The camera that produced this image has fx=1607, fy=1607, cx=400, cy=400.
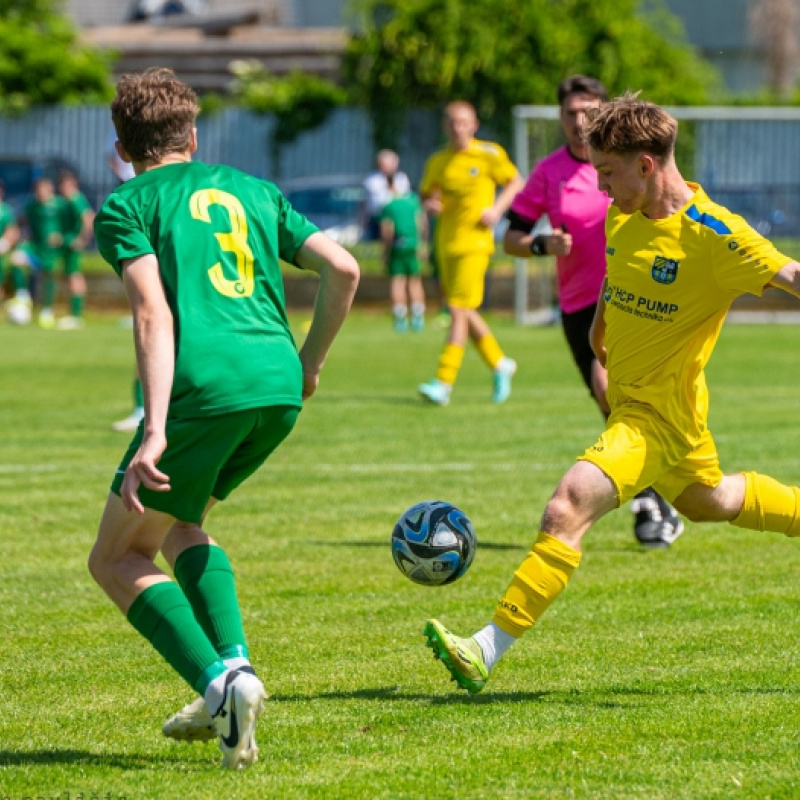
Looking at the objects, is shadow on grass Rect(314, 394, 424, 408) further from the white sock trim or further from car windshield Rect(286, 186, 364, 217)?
car windshield Rect(286, 186, 364, 217)

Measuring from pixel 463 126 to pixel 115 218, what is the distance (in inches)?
409

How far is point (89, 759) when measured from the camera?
441 cm

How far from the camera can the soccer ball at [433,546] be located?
18.0 ft

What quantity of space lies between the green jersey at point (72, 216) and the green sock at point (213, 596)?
21.9 meters

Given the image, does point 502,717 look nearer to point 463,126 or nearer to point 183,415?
point 183,415

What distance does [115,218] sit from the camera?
425cm

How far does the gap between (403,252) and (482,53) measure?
7.64 meters

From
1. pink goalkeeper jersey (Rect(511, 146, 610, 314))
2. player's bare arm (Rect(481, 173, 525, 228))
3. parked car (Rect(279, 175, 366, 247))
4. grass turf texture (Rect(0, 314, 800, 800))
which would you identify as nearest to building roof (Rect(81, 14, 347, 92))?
parked car (Rect(279, 175, 366, 247))

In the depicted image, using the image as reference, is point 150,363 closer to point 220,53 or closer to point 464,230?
point 464,230

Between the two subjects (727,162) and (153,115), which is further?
(727,162)

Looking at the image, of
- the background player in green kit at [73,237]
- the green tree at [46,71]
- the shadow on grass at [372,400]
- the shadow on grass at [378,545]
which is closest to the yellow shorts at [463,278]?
the shadow on grass at [372,400]

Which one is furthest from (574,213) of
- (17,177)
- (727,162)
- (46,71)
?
(46,71)

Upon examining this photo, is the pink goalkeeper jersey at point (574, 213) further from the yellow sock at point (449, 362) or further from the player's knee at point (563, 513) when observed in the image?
the yellow sock at point (449, 362)

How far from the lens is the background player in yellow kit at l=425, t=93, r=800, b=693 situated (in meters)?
4.96
